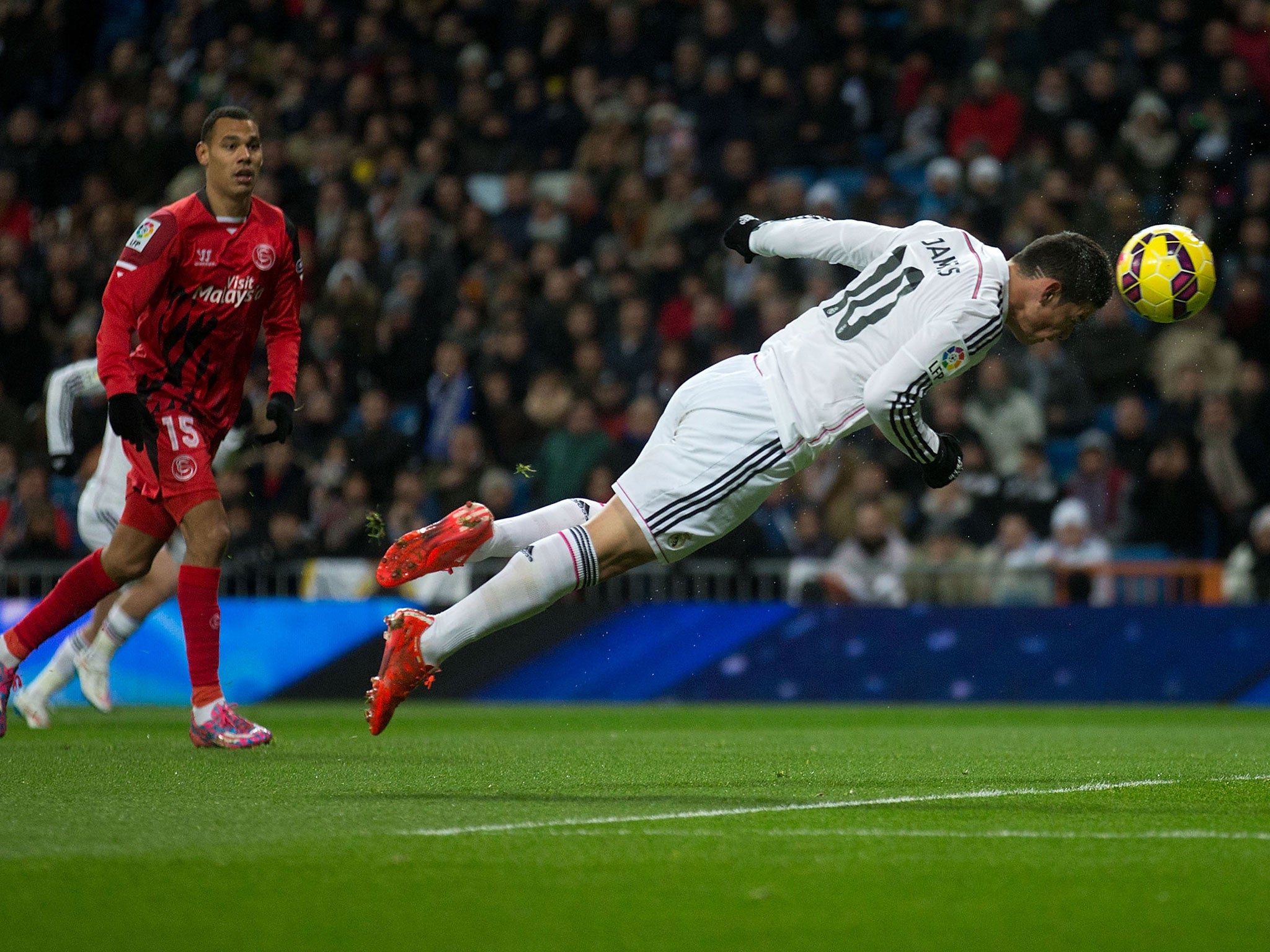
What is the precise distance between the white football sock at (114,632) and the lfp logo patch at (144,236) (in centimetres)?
237

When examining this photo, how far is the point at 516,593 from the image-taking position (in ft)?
18.8

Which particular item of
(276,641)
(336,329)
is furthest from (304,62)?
(276,641)

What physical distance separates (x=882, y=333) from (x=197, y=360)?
2.89 metres

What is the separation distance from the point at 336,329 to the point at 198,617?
6.83m

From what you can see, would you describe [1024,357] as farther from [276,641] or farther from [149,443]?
[149,443]

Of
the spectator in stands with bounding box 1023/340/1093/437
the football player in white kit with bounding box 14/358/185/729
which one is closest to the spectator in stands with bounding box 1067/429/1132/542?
the spectator in stands with bounding box 1023/340/1093/437

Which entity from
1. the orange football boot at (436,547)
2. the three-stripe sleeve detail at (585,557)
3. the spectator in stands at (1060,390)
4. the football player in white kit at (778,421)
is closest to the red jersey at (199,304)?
the orange football boot at (436,547)

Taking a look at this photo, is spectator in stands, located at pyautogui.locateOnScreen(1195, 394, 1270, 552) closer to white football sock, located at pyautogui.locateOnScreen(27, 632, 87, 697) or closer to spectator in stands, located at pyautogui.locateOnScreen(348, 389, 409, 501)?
spectator in stands, located at pyautogui.locateOnScreen(348, 389, 409, 501)

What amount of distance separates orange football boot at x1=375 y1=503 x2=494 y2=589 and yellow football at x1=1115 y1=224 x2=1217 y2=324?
8.59 ft

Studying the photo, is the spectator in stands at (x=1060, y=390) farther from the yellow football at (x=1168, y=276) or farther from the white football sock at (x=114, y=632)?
the white football sock at (x=114, y=632)

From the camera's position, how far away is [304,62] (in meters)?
17.5

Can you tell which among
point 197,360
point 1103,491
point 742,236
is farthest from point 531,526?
point 1103,491

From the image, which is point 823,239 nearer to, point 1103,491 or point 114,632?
point 114,632

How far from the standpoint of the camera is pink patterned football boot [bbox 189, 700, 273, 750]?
712 centimetres
